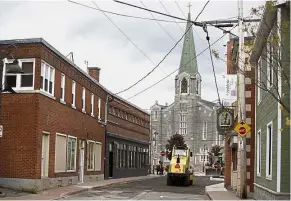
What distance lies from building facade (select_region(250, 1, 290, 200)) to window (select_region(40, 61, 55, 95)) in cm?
1158

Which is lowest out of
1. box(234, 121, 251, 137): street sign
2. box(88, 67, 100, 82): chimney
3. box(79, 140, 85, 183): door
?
box(79, 140, 85, 183): door

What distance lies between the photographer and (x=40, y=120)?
25.5 m

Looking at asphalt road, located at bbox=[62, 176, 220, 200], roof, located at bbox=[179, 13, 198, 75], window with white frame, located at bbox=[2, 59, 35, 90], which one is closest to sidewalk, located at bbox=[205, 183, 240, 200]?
asphalt road, located at bbox=[62, 176, 220, 200]

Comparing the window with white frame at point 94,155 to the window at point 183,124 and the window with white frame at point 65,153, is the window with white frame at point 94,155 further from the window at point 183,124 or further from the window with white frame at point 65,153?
the window at point 183,124

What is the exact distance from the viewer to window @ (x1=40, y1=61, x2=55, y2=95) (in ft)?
85.3

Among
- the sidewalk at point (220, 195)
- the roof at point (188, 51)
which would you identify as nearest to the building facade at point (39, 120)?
the sidewalk at point (220, 195)

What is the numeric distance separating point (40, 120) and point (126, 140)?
24206 millimetres

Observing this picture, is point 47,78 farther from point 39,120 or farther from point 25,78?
point 39,120

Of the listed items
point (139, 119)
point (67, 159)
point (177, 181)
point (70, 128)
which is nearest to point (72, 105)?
point (70, 128)

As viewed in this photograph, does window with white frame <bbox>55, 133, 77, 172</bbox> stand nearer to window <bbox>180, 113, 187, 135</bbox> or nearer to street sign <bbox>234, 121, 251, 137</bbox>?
street sign <bbox>234, 121, 251, 137</bbox>

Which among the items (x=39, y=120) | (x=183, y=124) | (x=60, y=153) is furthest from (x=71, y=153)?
(x=183, y=124)

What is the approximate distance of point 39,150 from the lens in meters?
25.3

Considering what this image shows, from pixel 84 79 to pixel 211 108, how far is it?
90331mm

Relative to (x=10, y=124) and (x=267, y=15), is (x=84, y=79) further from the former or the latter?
(x=267, y=15)
